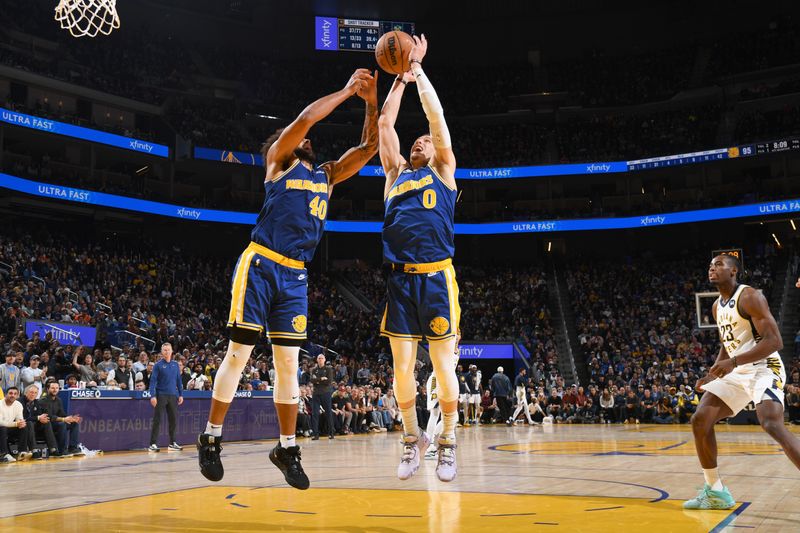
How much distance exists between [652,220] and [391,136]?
3009cm

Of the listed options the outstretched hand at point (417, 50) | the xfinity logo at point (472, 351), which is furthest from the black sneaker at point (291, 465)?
the xfinity logo at point (472, 351)

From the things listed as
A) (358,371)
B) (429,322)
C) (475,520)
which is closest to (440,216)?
(429,322)

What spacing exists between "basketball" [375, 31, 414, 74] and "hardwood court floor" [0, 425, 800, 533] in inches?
135

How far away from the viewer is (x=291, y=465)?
546 cm

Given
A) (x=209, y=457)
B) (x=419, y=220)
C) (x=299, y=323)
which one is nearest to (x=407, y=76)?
(x=419, y=220)

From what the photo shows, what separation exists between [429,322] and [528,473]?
3507 mm

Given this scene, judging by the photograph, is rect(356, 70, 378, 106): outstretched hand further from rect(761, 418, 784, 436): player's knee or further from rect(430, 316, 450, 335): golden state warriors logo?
rect(761, 418, 784, 436): player's knee

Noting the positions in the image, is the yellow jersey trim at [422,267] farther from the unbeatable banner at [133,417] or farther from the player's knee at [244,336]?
the unbeatable banner at [133,417]

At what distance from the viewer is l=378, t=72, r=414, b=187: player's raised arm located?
6125 mm

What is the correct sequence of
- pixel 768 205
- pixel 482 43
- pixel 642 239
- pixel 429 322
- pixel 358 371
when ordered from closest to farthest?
1. pixel 429 322
2. pixel 358 371
3. pixel 768 205
4. pixel 642 239
5. pixel 482 43

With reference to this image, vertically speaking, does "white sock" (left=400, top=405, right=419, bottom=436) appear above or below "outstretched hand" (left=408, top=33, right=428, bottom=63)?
below

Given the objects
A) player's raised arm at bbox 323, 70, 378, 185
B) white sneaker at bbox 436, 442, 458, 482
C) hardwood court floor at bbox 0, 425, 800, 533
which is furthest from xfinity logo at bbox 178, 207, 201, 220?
white sneaker at bbox 436, 442, 458, 482

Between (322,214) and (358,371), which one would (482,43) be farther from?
(322,214)

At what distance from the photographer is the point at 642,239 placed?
3709 cm
